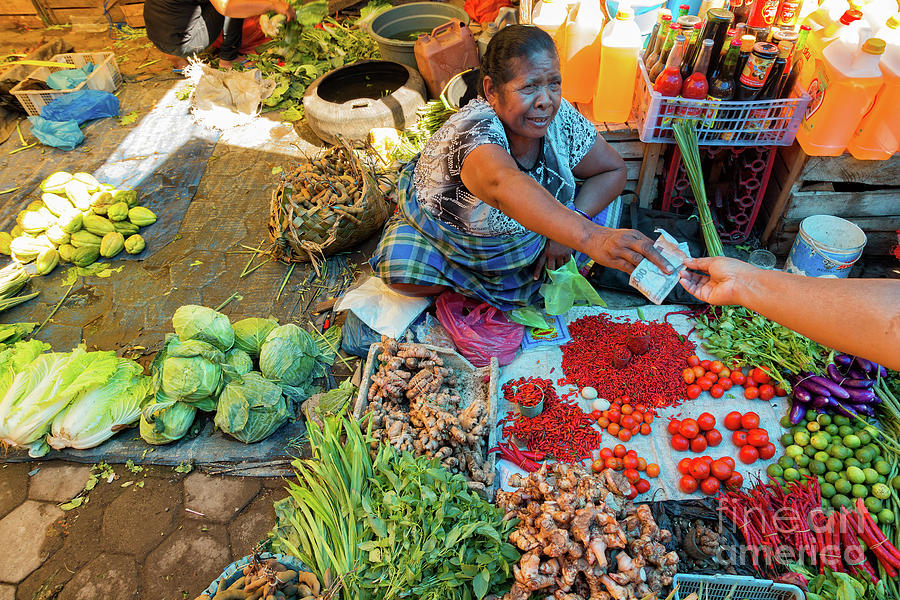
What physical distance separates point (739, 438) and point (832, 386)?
0.45m

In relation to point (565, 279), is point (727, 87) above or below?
above

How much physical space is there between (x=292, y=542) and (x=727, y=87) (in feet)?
9.81

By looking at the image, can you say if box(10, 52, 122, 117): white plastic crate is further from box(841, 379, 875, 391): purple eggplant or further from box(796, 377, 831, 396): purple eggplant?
box(841, 379, 875, 391): purple eggplant

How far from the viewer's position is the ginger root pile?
1692 millimetres

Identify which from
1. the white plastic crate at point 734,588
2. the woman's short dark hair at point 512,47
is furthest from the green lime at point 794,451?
the woman's short dark hair at point 512,47

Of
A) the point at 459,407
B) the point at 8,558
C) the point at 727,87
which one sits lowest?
the point at 8,558

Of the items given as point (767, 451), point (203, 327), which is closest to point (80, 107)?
point (203, 327)

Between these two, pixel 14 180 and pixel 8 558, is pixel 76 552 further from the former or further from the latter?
pixel 14 180

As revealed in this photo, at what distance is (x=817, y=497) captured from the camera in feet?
6.70

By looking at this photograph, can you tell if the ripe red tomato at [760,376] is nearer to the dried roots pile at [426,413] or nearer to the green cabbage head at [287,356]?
the dried roots pile at [426,413]

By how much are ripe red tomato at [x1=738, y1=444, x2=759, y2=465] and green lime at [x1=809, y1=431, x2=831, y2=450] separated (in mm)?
219

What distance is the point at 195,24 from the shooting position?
560 centimetres

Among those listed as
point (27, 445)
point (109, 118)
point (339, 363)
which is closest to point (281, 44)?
point (109, 118)

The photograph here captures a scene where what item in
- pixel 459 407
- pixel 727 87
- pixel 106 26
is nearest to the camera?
pixel 459 407
